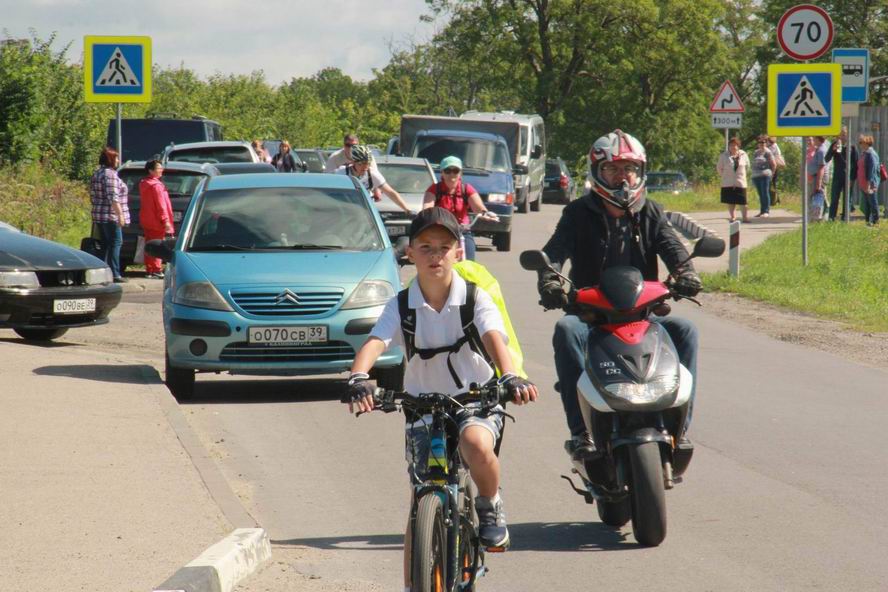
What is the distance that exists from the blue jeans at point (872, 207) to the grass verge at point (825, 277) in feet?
7.35

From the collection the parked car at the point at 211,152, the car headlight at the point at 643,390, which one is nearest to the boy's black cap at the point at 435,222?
the car headlight at the point at 643,390

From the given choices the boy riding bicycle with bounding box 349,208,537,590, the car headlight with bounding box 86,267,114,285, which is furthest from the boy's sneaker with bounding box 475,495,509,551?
the car headlight with bounding box 86,267,114,285

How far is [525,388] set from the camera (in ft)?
16.9

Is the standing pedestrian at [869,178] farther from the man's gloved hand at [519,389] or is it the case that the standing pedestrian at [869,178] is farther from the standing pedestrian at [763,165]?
the man's gloved hand at [519,389]

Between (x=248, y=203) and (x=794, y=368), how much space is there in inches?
193

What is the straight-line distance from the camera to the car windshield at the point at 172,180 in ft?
74.7

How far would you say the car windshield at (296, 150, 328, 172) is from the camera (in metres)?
44.8

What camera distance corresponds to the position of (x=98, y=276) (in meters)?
14.8

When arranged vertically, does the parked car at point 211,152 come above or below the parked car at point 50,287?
above

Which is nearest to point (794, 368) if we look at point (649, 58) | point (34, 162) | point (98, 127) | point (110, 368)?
point (110, 368)

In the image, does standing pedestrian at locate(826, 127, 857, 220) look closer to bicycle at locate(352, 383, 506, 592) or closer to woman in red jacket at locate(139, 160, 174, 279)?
woman in red jacket at locate(139, 160, 174, 279)

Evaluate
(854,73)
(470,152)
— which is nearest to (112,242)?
(470,152)

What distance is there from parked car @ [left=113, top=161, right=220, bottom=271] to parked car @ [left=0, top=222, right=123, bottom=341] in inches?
293

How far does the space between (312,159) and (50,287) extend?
102 ft
